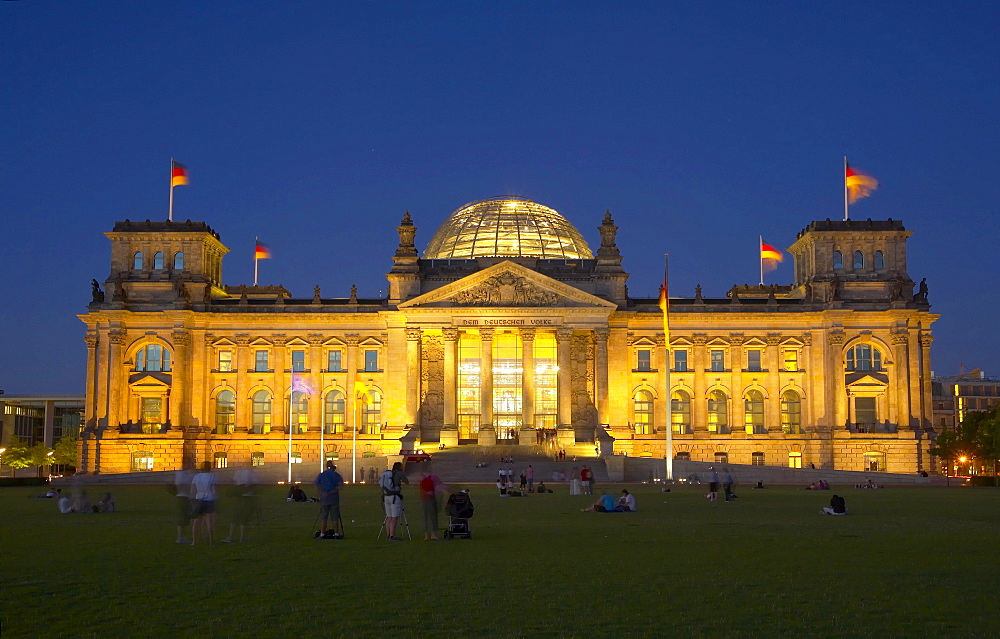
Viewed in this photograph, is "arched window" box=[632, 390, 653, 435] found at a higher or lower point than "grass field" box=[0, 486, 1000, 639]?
higher

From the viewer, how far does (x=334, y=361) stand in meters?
110

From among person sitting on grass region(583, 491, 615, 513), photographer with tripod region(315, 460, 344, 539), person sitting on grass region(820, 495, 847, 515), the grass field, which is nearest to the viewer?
the grass field

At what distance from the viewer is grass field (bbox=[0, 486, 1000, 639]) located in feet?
58.1

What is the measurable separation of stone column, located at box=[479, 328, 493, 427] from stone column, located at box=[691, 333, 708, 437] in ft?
62.4

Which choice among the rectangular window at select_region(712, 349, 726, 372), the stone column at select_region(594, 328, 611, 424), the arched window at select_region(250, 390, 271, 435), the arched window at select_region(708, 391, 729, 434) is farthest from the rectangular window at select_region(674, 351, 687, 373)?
the arched window at select_region(250, 390, 271, 435)

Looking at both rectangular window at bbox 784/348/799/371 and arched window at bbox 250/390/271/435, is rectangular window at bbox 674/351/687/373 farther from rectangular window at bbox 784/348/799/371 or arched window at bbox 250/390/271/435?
Result: arched window at bbox 250/390/271/435

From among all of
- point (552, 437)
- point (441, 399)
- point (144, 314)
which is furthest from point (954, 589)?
point (144, 314)

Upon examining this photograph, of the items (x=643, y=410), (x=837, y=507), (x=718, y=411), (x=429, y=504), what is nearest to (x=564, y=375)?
(x=643, y=410)

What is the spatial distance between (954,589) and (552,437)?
77.0m

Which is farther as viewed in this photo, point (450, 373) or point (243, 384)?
point (243, 384)

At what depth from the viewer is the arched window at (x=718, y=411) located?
109 metres

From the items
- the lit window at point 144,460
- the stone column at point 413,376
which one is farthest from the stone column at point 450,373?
the lit window at point 144,460

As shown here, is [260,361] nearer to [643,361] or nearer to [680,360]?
[643,361]

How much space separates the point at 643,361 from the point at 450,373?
1817cm
